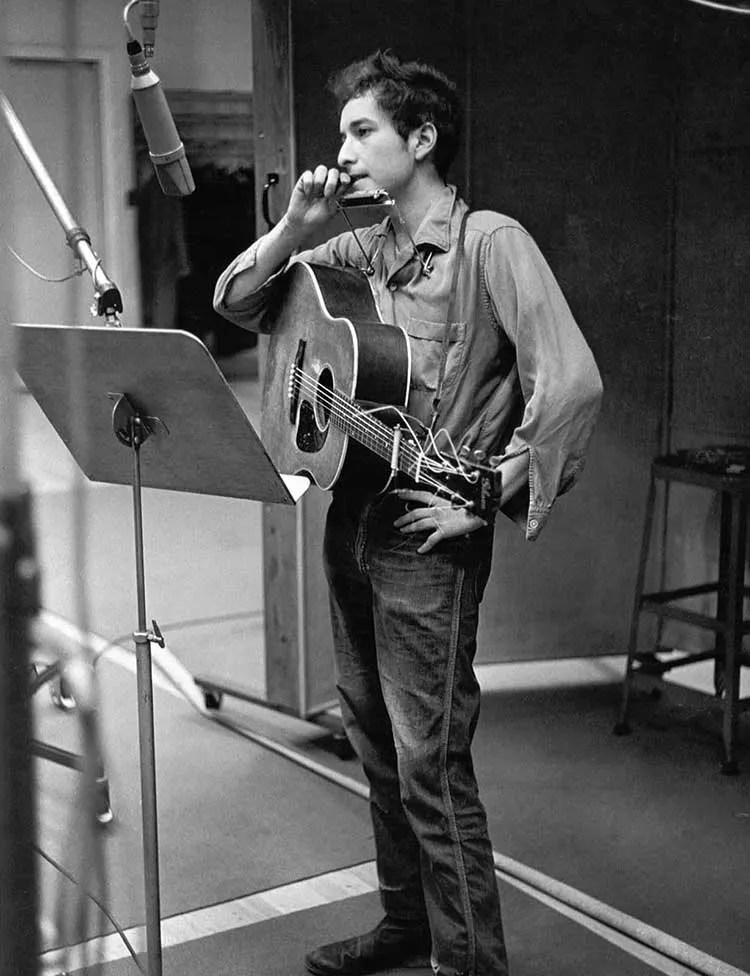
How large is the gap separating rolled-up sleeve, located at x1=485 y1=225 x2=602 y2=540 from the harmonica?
175 mm

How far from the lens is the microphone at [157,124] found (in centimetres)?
143

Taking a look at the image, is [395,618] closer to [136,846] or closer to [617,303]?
[136,846]

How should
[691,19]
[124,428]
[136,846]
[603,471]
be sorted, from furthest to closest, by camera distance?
[603,471] < [691,19] < [136,846] < [124,428]

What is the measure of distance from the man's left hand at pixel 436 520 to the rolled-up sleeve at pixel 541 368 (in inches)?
3.4

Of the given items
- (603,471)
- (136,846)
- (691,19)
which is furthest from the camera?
(603,471)

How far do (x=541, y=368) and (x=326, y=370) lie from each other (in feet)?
1.20

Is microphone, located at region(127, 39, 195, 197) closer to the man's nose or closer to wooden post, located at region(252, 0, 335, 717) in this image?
the man's nose

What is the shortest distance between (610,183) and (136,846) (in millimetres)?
2177

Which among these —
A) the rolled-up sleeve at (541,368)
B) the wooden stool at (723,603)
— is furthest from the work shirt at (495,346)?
the wooden stool at (723,603)

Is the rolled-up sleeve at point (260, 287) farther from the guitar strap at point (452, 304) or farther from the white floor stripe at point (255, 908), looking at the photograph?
the white floor stripe at point (255, 908)

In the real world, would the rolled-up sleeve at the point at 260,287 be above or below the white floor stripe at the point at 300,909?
above

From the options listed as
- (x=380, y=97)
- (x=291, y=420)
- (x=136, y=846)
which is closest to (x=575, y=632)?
(x=136, y=846)

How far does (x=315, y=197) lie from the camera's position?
6.09 feet

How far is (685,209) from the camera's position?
3.51 m
